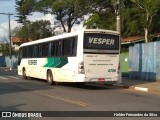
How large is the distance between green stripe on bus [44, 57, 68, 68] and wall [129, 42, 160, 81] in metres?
6.25

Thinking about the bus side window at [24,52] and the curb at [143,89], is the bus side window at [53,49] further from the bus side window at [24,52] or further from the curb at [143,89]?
the bus side window at [24,52]

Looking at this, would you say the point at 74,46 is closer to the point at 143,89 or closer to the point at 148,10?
the point at 143,89

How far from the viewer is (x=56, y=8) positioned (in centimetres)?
6228

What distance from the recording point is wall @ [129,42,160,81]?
2597cm

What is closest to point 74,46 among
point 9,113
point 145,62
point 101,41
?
point 101,41

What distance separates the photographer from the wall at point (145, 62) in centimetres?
2597

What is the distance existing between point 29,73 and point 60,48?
8059 mm

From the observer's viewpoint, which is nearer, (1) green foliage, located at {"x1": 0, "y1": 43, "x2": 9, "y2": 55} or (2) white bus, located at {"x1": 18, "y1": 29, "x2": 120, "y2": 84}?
(2) white bus, located at {"x1": 18, "y1": 29, "x2": 120, "y2": 84}

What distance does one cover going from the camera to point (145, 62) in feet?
89.4

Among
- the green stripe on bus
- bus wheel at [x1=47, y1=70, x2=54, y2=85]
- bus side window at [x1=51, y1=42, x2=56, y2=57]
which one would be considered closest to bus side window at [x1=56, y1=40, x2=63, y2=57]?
the green stripe on bus

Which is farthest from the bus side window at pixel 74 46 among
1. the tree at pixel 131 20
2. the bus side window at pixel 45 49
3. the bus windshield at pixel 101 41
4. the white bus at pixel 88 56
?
the tree at pixel 131 20

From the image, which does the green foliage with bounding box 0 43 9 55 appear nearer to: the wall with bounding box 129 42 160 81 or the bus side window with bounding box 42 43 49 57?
the wall with bounding box 129 42 160 81

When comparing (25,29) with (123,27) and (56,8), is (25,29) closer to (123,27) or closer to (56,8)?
(56,8)

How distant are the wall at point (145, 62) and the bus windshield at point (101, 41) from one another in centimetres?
479
